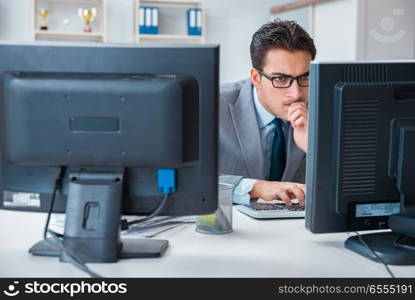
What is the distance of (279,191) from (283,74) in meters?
0.48

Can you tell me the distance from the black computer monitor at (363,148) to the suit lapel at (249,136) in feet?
2.70

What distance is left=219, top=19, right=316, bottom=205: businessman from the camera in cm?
196

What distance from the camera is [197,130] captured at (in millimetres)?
1170

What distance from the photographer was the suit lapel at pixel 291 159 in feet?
6.88

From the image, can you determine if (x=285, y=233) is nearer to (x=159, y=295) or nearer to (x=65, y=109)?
(x=159, y=295)

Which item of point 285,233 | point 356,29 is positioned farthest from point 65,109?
point 356,29

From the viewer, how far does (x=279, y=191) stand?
1697mm

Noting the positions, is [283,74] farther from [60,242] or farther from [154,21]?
[154,21]

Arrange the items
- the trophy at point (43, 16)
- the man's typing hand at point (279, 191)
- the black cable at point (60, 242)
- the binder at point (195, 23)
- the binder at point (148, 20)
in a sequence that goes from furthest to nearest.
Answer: the binder at point (195, 23)
the binder at point (148, 20)
the trophy at point (43, 16)
the man's typing hand at point (279, 191)
the black cable at point (60, 242)

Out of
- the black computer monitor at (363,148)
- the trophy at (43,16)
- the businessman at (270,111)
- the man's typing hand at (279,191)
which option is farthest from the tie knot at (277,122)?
the trophy at (43,16)

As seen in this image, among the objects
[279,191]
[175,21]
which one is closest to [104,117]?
[279,191]

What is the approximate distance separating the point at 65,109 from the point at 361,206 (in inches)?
26.6

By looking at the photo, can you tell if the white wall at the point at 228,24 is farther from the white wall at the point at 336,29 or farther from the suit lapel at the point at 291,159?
the suit lapel at the point at 291,159

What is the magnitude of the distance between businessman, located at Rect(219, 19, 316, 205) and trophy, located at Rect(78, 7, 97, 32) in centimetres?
274
